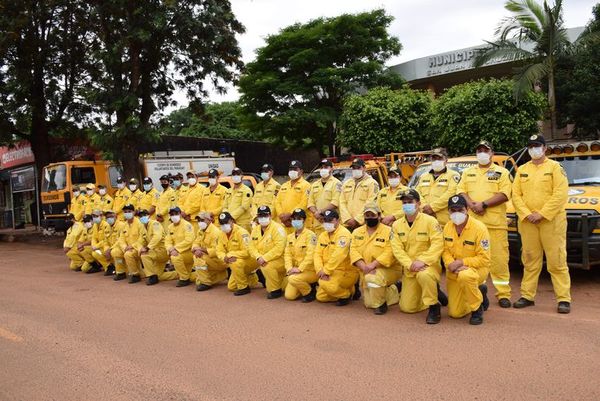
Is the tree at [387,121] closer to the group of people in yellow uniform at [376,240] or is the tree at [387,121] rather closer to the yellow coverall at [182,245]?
the group of people in yellow uniform at [376,240]

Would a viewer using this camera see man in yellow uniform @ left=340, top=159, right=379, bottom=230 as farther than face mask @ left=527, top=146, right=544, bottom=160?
Yes

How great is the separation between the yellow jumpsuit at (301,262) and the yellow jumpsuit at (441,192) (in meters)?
1.67

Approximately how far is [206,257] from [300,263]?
6.04 ft

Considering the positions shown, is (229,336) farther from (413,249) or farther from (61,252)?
(61,252)

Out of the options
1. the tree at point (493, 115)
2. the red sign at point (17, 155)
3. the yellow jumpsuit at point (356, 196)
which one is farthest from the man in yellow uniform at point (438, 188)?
the red sign at point (17, 155)

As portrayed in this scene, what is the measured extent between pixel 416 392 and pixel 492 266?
113 inches

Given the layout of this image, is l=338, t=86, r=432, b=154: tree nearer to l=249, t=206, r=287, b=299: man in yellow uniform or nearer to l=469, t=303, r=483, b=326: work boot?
l=249, t=206, r=287, b=299: man in yellow uniform

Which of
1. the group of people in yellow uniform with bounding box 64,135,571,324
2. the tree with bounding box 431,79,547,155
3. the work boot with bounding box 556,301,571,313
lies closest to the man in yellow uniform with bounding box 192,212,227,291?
the group of people in yellow uniform with bounding box 64,135,571,324

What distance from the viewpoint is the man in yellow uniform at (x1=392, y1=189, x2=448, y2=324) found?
6066 mm

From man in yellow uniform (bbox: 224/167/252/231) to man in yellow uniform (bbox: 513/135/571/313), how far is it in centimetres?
493

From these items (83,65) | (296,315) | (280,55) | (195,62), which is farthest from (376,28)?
(296,315)

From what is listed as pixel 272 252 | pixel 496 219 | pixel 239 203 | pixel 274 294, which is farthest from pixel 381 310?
pixel 239 203

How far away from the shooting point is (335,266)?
23.1ft

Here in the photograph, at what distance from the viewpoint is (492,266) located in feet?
21.6
